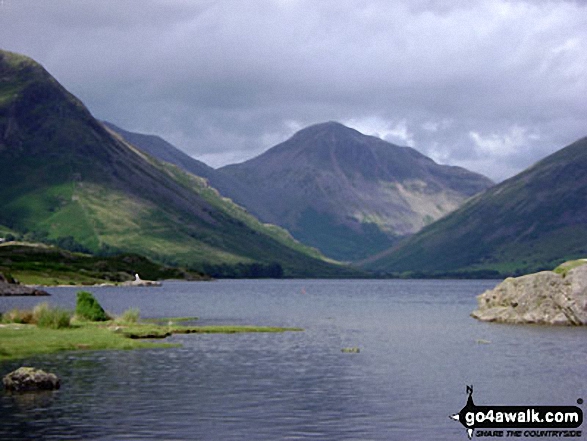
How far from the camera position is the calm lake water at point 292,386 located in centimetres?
4253

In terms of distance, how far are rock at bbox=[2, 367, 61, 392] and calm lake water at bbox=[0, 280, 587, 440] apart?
1.07 meters

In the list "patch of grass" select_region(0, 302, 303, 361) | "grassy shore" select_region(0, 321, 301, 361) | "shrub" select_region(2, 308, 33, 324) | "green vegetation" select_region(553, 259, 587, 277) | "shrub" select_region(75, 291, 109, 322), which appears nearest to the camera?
"grassy shore" select_region(0, 321, 301, 361)

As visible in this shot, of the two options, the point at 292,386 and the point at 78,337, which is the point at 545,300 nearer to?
the point at 78,337

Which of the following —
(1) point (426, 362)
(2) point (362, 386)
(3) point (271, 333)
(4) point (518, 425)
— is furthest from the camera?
(3) point (271, 333)

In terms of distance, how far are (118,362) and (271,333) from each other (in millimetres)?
32949

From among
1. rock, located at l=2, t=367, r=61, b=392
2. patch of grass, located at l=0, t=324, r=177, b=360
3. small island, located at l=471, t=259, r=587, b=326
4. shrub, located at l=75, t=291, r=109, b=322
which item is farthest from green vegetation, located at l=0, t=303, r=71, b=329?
small island, located at l=471, t=259, r=587, b=326

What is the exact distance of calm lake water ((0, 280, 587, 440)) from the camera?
42531mm

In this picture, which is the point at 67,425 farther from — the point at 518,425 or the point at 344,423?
the point at 518,425

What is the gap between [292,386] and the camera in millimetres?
56688

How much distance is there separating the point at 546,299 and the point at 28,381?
85.5 metres

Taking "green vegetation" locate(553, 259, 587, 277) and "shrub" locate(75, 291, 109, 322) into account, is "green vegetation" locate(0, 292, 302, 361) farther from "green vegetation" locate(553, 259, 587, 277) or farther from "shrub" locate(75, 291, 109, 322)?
"green vegetation" locate(553, 259, 587, 277)

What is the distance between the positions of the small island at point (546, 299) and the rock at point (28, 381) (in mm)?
81123

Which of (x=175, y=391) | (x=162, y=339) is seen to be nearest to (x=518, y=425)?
(x=175, y=391)

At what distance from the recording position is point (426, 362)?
236 feet
